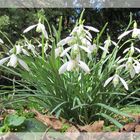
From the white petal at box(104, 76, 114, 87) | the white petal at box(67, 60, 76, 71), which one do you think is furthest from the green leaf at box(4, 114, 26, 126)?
the white petal at box(104, 76, 114, 87)

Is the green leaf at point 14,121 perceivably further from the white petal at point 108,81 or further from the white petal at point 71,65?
the white petal at point 108,81

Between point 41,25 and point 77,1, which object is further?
point 77,1

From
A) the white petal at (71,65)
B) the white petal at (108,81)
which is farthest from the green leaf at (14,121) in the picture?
the white petal at (108,81)

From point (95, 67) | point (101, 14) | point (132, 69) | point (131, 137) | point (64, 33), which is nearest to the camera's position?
point (131, 137)

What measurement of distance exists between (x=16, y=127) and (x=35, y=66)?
0.57 m

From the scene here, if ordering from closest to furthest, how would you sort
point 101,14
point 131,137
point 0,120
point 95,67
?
point 131,137
point 0,120
point 95,67
point 101,14

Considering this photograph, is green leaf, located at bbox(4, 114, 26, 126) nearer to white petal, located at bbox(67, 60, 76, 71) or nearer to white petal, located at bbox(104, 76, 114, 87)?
white petal, located at bbox(67, 60, 76, 71)

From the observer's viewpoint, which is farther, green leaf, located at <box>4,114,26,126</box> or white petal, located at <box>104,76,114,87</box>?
white petal, located at <box>104,76,114,87</box>

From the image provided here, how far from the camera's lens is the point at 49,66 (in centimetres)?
107

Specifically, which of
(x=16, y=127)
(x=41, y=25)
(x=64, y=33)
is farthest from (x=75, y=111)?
(x=64, y=33)

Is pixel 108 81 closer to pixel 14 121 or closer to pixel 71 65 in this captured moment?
pixel 71 65

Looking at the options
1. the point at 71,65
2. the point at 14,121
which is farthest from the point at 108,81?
the point at 14,121

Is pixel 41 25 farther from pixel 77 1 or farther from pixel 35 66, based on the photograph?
pixel 77 1

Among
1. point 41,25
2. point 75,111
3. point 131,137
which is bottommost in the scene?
point 75,111
